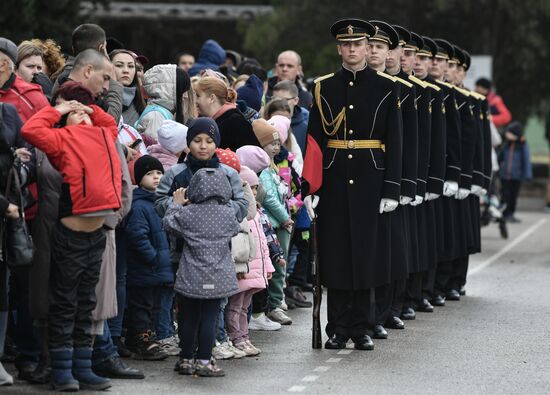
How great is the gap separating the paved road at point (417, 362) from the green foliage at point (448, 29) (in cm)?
2083

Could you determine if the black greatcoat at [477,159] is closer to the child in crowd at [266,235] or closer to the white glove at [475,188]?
the white glove at [475,188]

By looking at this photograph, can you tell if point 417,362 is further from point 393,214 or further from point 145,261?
point 145,261

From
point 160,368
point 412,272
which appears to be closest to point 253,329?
point 412,272

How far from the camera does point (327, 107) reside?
1185 cm

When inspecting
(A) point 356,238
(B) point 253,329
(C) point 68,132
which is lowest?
(B) point 253,329

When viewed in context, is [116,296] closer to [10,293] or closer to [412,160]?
[10,293]

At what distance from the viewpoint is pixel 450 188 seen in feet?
47.9

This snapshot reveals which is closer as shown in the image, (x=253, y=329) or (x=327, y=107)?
(x=327, y=107)

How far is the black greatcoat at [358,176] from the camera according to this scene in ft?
38.7

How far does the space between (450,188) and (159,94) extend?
3369mm

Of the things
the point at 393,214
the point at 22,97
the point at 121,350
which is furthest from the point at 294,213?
the point at 22,97

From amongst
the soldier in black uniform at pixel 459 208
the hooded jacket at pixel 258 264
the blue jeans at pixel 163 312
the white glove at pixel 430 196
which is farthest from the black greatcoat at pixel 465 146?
the blue jeans at pixel 163 312

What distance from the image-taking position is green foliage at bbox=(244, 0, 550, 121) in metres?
35.6

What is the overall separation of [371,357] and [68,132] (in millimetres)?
2897
